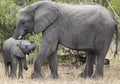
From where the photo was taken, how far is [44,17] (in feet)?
37.1

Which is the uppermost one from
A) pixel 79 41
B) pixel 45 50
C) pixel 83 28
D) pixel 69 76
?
pixel 83 28

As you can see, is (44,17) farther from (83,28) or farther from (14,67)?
(14,67)

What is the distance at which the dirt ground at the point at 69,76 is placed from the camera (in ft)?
32.9

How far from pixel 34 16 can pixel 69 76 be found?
6.23 feet

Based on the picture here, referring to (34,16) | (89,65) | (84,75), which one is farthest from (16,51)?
(89,65)

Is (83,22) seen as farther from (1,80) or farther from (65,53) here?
(65,53)

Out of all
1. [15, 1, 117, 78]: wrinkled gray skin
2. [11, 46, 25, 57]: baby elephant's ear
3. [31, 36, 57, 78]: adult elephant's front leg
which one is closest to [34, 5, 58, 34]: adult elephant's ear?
[15, 1, 117, 78]: wrinkled gray skin

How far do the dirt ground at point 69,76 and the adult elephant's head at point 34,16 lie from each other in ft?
4.05

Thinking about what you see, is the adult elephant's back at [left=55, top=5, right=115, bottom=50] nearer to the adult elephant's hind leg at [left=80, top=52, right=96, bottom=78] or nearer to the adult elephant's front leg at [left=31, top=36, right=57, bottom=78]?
the adult elephant's front leg at [left=31, top=36, right=57, bottom=78]

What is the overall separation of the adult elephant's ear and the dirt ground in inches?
50.5

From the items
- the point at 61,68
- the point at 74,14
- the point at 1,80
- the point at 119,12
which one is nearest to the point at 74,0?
the point at 119,12

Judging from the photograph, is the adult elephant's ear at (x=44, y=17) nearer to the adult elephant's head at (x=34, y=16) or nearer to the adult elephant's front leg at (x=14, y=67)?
the adult elephant's head at (x=34, y=16)

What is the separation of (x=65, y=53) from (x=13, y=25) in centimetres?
203

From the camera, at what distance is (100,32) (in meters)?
11.3
